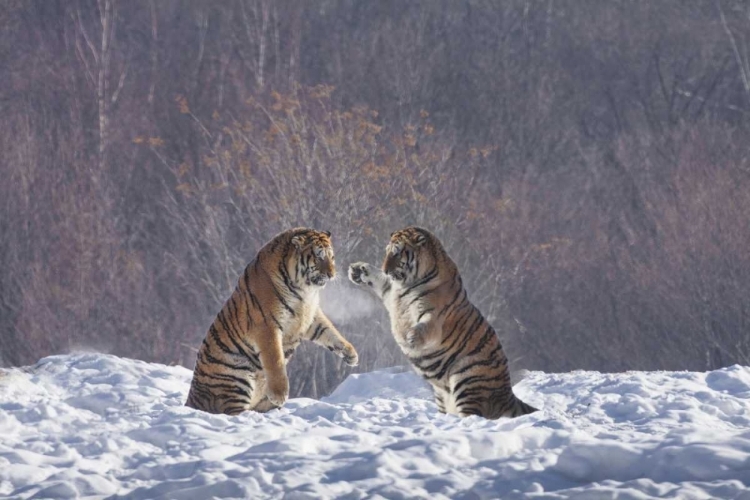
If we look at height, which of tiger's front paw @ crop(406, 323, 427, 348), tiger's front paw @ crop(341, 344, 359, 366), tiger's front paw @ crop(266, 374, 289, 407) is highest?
tiger's front paw @ crop(406, 323, 427, 348)

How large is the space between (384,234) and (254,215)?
189 cm

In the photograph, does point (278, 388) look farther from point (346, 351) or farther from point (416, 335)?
point (416, 335)

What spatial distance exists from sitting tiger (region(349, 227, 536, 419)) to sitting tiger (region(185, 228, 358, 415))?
1.61 feet

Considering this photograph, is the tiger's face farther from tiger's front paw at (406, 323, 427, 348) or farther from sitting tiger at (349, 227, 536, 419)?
tiger's front paw at (406, 323, 427, 348)

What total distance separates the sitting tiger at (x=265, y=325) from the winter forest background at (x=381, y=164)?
7.21m

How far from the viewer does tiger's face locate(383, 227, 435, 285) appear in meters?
8.64

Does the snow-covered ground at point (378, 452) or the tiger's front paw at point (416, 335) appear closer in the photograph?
the snow-covered ground at point (378, 452)

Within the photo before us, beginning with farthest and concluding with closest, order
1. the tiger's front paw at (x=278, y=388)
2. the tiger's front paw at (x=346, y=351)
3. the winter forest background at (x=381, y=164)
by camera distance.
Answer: the winter forest background at (x=381, y=164)
the tiger's front paw at (x=346, y=351)
the tiger's front paw at (x=278, y=388)

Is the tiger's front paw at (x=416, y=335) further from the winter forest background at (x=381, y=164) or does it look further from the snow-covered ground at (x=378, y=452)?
the winter forest background at (x=381, y=164)

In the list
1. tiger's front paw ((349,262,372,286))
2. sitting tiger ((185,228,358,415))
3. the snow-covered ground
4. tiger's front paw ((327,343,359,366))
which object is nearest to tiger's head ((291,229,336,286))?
sitting tiger ((185,228,358,415))

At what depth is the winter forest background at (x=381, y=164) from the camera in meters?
19.5

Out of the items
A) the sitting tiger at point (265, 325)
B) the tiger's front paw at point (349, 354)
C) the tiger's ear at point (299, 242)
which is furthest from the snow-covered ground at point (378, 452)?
the tiger's ear at point (299, 242)

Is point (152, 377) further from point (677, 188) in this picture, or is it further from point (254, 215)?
point (677, 188)

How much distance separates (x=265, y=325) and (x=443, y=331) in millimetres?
1132
